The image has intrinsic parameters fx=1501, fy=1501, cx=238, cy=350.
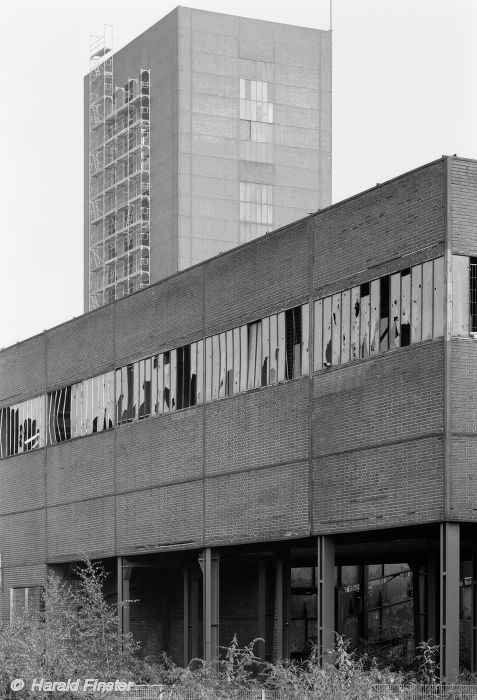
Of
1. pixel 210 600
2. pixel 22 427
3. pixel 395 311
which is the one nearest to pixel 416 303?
pixel 395 311

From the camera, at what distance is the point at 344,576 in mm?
56531

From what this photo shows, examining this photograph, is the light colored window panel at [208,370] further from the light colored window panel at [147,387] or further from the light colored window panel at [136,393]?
the light colored window panel at [136,393]

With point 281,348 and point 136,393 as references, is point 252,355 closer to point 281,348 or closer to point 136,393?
point 281,348

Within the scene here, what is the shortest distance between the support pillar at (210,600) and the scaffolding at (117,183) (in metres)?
64.3

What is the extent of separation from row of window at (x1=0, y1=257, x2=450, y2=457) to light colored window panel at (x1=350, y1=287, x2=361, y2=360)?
0.02m

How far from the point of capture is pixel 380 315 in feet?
107

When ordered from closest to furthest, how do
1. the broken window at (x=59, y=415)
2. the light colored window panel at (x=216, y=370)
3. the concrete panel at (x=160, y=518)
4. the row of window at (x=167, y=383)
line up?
the row of window at (x=167, y=383) < the light colored window panel at (x=216, y=370) < the concrete panel at (x=160, y=518) < the broken window at (x=59, y=415)

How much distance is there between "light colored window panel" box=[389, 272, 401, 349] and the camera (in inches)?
1261

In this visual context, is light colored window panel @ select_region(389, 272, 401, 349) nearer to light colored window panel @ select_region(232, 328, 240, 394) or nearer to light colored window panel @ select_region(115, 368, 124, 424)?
light colored window panel @ select_region(232, 328, 240, 394)

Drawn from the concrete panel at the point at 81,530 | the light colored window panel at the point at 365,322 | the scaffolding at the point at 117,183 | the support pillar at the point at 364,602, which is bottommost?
the support pillar at the point at 364,602

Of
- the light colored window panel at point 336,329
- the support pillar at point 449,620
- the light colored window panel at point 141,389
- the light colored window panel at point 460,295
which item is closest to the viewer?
the support pillar at point 449,620

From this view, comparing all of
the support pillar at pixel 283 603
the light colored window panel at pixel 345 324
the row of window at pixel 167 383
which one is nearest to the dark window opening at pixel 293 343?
the row of window at pixel 167 383

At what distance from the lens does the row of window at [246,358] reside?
104 feet

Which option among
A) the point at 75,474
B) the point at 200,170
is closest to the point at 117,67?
the point at 200,170
